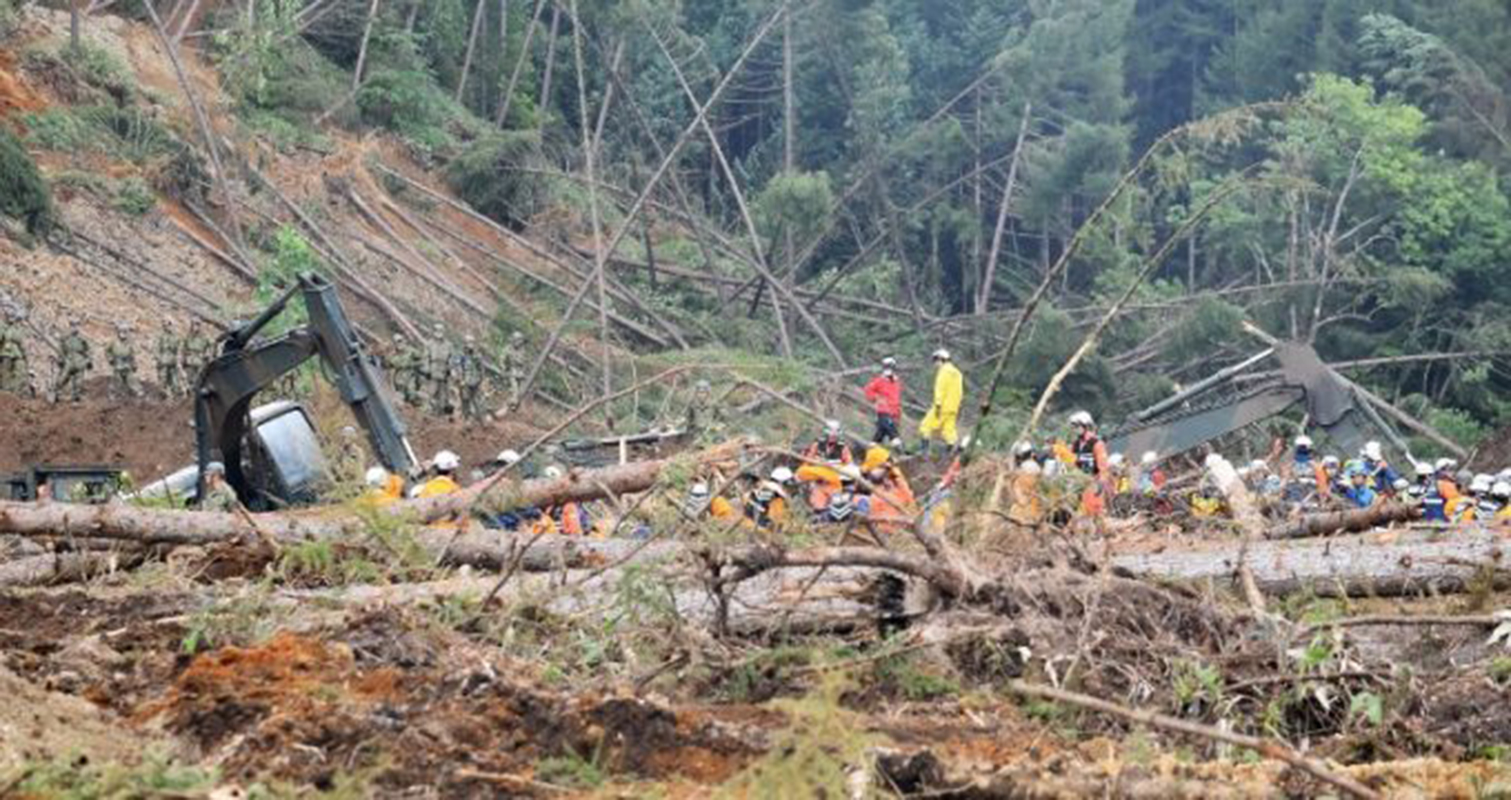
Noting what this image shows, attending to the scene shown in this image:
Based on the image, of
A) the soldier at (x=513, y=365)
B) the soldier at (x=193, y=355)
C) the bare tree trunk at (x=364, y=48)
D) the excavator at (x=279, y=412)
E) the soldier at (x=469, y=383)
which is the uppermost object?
the excavator at (x=279, y=412)

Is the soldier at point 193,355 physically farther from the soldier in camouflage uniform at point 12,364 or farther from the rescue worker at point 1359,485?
the rescue worker at point 1359,485

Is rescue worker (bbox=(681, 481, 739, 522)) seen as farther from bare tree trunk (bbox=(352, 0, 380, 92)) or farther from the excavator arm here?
bare tree trunk (bbox=(352, 0, 380, 92))

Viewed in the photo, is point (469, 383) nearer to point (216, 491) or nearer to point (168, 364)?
point (168, 364)

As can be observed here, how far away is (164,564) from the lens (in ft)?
36.3

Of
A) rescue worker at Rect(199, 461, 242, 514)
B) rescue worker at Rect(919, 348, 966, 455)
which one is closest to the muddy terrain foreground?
rescue worker at Rect(199, 461, 242, 514)

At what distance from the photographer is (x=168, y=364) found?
1073 inches

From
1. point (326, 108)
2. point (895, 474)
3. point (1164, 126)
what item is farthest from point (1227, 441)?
point (1164, 126)

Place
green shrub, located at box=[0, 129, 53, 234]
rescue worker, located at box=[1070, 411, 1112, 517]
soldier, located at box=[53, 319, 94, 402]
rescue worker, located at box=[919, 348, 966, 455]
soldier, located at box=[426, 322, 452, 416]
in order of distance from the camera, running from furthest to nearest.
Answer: green shrub, located at box=[0, 129, 53, 234] < soldier, located at box=[426, 322, 452, 416] < soldier, located at box=[53, 319, 94, 402] < rescue worker, located at box=[919, 348, 966, 455] < rescue worker, located at box=[1070, 411, 1112, 517]

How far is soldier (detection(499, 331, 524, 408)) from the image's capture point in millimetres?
30469

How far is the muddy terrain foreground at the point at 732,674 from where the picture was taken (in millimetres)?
7051

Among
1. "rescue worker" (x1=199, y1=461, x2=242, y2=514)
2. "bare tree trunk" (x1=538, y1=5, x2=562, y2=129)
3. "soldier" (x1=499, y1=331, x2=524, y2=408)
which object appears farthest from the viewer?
"bare tree trunk" (x1=538, y1=5, x2=562, y2=129)

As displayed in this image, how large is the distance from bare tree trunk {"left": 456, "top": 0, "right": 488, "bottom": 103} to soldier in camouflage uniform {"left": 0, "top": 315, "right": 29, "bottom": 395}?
21.9 metres

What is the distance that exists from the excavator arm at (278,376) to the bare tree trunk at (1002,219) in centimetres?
2798

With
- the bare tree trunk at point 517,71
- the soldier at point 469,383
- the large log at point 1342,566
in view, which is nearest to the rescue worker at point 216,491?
the large log at point 1342,566
